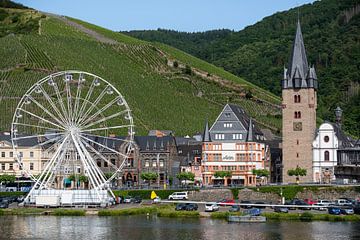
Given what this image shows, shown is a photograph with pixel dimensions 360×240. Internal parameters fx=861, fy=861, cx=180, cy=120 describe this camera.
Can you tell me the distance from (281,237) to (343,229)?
7644mm

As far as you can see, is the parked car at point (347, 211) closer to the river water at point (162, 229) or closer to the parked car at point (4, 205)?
the river water at point (162, 229)

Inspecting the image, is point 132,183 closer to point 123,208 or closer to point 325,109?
point 123,208

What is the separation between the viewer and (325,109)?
177250 mm

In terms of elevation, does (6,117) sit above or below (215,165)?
above

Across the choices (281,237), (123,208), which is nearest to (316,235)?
(281,237)

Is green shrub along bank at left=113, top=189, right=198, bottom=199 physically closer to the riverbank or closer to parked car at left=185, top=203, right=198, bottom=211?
the riverbank

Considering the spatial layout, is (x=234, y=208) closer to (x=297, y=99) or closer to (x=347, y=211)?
(x=347, y=211)

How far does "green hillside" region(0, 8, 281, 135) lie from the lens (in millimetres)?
153500

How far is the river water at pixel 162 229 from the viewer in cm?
6988

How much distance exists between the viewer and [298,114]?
4532 inches

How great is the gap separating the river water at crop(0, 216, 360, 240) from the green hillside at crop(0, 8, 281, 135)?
194ft

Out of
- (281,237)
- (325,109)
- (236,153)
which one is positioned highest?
(325,109)

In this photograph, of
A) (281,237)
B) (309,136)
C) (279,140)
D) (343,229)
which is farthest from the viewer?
(279,140)

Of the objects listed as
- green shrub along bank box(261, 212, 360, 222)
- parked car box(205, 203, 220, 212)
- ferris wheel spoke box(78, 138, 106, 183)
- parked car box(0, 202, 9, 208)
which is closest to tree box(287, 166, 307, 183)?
parked car box(205, 203, 220, 212)
